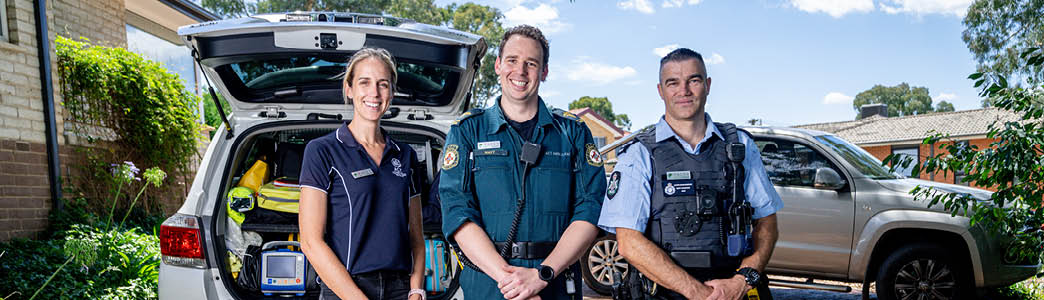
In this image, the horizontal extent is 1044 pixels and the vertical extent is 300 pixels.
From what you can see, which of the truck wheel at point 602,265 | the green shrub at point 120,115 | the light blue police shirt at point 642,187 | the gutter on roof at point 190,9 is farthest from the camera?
the gutter on roof at point 190,9

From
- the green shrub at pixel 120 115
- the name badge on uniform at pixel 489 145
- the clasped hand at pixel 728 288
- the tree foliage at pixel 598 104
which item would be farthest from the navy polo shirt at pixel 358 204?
the tree foliage at pixel 598 104

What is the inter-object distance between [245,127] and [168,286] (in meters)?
0.86

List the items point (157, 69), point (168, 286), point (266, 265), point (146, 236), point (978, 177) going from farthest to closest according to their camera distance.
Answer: point (157, 69)
point (146, 236)
point (978, 177)
point (266, 265)
point (168, 286)

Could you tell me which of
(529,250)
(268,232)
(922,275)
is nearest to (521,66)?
(529,250)

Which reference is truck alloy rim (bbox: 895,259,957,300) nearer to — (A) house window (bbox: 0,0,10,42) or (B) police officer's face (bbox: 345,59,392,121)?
(B) police officer's face (bbox: 345,59,392,121)

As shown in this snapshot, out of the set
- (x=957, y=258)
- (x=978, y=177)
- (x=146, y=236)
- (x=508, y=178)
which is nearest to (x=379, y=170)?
(x=508, y=178)

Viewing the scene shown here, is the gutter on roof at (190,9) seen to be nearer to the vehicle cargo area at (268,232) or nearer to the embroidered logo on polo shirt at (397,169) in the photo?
the vehicle cargo area at (268,232)

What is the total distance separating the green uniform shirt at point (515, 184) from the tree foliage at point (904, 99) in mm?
68303

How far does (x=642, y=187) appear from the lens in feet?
8.28

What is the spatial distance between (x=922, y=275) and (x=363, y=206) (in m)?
5.13

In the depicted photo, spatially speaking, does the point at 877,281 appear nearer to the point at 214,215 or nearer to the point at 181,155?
the point at 214,215

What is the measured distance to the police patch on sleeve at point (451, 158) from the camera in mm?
2391

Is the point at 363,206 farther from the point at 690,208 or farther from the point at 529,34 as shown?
the point at 690,208

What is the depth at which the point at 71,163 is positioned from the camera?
7344mm
